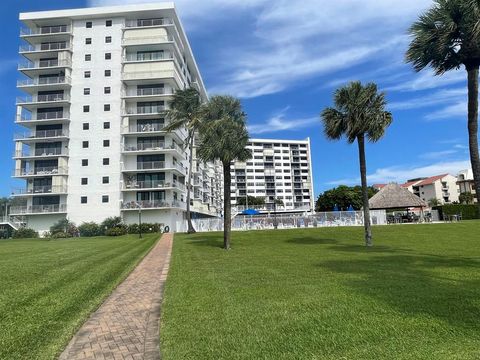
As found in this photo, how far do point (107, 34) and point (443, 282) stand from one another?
5745cm

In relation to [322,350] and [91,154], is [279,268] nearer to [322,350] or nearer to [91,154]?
[322,350]

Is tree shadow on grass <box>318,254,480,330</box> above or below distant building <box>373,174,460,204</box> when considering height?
below

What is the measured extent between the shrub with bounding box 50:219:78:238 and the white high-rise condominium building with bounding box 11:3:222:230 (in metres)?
2.68

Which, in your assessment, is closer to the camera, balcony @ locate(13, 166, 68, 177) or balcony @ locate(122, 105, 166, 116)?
balcony @ locate(13, 166, 68, 177)

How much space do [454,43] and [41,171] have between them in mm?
52479

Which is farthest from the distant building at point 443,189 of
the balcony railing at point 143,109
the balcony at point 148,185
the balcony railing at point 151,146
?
Result: the balcony railing at point 143,109

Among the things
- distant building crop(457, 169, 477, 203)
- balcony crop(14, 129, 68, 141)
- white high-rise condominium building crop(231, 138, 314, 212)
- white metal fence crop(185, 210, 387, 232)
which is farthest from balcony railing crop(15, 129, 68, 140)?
distant building crop(457, 169, 477, 203)

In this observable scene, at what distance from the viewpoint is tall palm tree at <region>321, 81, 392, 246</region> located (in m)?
23.4

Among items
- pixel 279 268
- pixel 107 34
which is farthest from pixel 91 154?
pixel 279 268

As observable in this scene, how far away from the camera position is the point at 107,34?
56688 millimetres

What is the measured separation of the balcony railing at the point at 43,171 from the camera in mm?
53250

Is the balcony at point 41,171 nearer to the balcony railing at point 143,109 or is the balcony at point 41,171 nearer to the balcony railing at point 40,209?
the balcony railing at point 40,209

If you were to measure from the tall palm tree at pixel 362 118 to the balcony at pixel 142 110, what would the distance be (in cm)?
3503

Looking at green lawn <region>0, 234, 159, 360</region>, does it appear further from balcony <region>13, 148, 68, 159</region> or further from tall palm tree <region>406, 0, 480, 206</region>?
balcony <region>13, 148, 68, 159</region>
